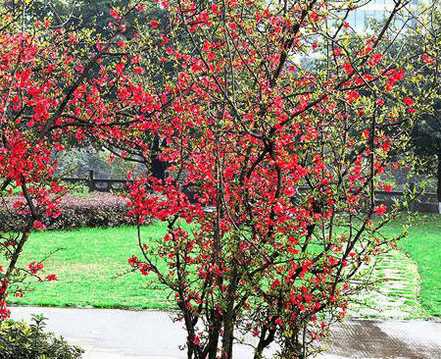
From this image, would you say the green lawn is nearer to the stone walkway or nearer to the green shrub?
the stone walkway

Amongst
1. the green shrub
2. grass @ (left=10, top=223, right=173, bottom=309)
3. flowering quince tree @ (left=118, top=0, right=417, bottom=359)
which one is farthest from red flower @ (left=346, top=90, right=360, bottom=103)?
the green shrub

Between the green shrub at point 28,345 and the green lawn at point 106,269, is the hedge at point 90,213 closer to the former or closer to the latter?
the green lawn at point 106,269

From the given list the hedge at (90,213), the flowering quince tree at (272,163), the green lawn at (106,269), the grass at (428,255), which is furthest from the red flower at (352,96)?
the hedge at (90,213)

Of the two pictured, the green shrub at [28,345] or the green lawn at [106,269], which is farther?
the green lawn at [106,269]

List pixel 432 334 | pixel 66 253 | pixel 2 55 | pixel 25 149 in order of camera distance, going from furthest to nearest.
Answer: pixel 66 253
pixel 432 334
pixel 2 55
pixel 25 149

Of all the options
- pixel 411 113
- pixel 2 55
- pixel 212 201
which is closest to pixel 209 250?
pixel 212 201

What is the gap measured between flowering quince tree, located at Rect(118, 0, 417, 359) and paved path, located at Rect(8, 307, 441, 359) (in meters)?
2.56

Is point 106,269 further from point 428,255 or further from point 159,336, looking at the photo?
point 428,255

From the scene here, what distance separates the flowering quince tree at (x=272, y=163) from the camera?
14.5ft

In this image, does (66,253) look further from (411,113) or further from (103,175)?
(103,175)

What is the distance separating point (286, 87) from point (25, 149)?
196 centimetres

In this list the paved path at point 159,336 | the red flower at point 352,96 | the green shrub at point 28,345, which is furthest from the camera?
the paved path at point 159,336

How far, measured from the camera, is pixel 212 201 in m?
5.06

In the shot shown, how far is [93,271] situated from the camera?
1235 centimetres
